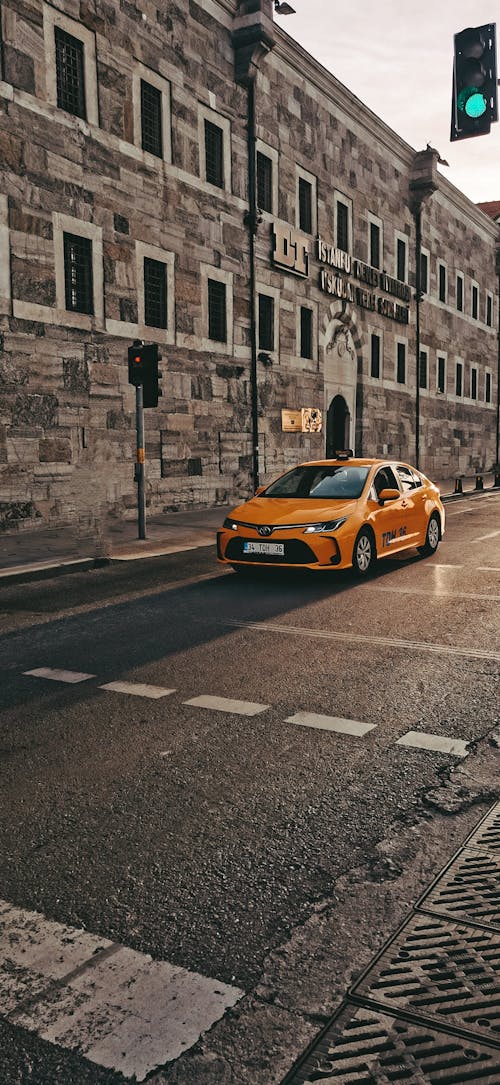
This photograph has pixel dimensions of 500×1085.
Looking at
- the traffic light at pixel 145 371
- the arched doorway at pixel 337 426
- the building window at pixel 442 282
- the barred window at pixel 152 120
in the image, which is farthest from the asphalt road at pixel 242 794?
the building window at pixel 442 282

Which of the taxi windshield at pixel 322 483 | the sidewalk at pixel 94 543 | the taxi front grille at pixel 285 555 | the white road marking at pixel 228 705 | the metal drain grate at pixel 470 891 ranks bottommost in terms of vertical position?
the metal drain grate at pixel 470 891

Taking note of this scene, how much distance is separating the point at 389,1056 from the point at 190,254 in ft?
62.8

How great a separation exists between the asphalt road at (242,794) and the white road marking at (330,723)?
2 centimetres

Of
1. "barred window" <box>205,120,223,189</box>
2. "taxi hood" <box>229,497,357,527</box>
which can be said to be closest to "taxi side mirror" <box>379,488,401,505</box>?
"taxi hood" <box>229,497,357,527</box>

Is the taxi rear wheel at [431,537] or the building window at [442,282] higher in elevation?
the building window at [442,282]

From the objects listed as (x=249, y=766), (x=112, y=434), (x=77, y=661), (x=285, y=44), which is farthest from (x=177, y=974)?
(x=285, y=44)

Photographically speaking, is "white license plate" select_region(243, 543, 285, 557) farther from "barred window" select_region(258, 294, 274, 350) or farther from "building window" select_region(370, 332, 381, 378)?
"building window" select_region(370, 332, 381, 378)

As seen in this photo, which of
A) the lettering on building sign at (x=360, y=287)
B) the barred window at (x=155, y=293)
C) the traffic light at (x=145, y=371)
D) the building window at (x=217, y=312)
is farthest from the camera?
the lettering on building sign at (x=360, y=287)

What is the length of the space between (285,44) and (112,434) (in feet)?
41.7

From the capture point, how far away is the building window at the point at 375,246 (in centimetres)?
2906

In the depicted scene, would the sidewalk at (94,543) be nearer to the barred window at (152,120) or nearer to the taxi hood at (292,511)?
the taxi hood at (292,511)

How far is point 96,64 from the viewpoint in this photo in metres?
16.6

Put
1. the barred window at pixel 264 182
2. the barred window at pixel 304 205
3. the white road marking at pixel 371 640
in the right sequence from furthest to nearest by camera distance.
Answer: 1. the barred window at pixel 304 205
2. the barred window at pixel 264 182
3. the white road marking at pixel 371 640

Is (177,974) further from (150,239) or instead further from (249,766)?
(150,239)
